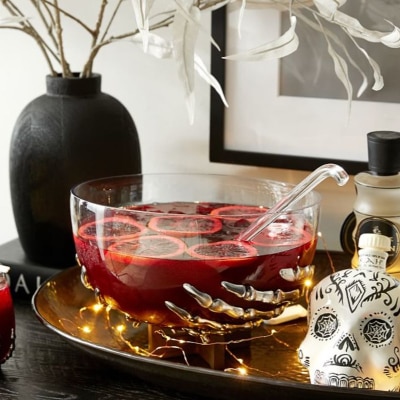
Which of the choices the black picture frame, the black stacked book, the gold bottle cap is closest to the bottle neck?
the gold bottle cap

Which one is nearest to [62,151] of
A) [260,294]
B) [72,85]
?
[72,85]

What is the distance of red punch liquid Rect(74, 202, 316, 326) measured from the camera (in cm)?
66

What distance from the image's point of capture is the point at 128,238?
0.68 m

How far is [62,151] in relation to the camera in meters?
0.84

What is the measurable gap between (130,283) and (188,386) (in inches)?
3.7

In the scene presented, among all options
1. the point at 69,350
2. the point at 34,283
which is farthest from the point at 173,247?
the point at 34,283

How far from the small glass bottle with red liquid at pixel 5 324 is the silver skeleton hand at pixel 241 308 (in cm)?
14

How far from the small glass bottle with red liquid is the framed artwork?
29 cm

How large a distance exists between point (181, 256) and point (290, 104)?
28 centimetres

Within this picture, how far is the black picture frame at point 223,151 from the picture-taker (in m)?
0.87

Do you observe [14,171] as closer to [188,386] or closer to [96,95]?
[96,95]

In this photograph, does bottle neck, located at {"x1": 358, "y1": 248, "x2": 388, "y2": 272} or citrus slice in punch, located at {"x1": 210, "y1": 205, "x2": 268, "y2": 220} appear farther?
citrus slice in punch, located at {"x1": 210, "y1": 205, "x2": 268, "y2": 220}

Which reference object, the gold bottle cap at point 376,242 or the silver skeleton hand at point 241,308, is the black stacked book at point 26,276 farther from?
the gold bottle cap at point 376,242

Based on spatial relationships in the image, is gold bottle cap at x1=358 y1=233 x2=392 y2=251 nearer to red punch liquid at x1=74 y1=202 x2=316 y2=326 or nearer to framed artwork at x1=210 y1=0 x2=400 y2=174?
red punch liquid at x1=74 y1=202 x2=316 y2=326
